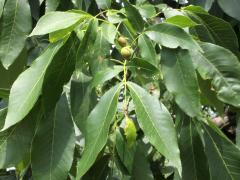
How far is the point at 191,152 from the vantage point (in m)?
0.99

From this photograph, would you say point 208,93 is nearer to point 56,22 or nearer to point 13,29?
point 56,22

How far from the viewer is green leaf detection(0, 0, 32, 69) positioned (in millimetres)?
1091

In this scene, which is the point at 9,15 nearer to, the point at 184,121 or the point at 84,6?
the point at 84,6

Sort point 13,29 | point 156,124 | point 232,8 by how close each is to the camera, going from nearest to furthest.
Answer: point 156,124, point 13,29, point 232,8

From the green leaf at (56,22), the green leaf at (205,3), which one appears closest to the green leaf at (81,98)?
the green leaf at (56,22)

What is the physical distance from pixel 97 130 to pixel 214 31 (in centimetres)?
39

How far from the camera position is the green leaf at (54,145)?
919mm

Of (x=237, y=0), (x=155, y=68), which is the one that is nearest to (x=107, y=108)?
(x=155, y=68)

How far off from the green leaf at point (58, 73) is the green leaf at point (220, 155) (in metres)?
0.30

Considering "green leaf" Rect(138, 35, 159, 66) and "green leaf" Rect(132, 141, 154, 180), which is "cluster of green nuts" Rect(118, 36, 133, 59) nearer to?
"green leaf" Rect(138, 35, 159, 66)

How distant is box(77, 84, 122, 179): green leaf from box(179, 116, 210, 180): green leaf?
20 centimetres

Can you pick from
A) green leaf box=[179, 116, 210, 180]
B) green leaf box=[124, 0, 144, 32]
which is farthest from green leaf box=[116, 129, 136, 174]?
green leaf box=[124, 0, 144, 32]

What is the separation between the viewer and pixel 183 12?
1010mm

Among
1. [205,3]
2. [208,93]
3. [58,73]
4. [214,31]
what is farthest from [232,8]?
[58,73]
